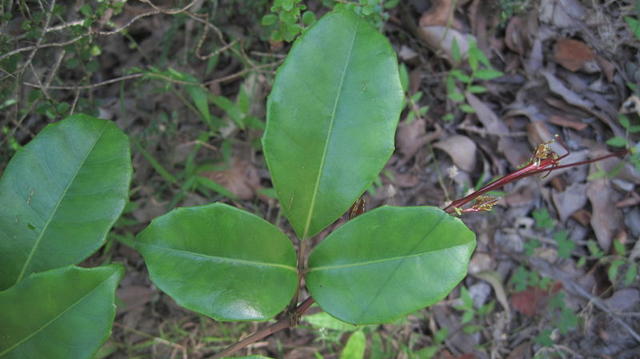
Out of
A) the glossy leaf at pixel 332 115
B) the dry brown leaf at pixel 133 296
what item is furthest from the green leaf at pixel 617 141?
the dry brown leaf at pixel 133 296

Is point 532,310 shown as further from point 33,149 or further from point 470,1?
point 33,149

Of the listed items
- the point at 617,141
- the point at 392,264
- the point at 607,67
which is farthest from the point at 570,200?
the point at 392,264

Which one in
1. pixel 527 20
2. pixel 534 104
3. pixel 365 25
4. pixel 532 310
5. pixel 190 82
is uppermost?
pixel 365 25

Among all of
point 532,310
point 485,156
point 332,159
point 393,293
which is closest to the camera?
point 393,293

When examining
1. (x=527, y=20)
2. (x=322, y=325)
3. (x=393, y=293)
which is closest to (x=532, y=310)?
(x=322, y=325)

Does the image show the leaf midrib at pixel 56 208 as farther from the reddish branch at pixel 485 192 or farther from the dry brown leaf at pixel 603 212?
the dry brown leaf at pixel 603 212

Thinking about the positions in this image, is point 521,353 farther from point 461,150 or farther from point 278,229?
point 278,229
